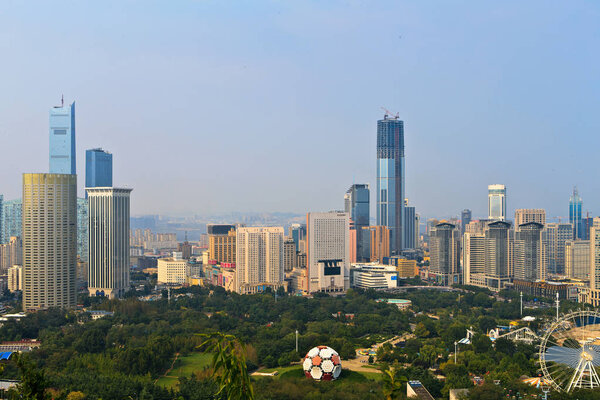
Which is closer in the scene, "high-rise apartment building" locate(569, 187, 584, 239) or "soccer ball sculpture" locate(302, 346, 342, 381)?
"soccer ball sculpture" locate(302, 346, 342, 381)

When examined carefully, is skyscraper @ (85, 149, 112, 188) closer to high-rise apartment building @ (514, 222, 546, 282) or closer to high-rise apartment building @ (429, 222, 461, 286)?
high-rise apartment building @ (429, 222, 461, 286)

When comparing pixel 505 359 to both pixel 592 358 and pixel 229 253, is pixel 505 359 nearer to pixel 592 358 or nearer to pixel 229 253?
pixel 592 358

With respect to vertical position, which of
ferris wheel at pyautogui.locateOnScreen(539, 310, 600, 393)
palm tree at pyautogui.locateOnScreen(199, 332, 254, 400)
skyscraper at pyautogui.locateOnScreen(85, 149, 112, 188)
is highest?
skyscraper at pyautogui.locateOnScreen(85, 149, 112, 188)

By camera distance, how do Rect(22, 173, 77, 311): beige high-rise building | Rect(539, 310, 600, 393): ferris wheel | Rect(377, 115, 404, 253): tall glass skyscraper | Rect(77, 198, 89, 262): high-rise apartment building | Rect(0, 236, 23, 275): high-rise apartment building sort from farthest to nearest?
Rect(377, 115, 404, 253): tall glass skyscraper
Rect(77, 198, 89, 262): high-rise apartment building
Rect(0, 236, 23, 275): high-rise apartment building
Rect(22, 173, 77, 311): beige high-rise building
Rect(539, 310, 600, 393): ferris wheel

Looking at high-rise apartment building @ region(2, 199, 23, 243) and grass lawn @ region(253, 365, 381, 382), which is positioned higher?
high-rise apartment building @ region(2, 199, 23, 243)

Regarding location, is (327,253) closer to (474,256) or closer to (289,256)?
(289,256)

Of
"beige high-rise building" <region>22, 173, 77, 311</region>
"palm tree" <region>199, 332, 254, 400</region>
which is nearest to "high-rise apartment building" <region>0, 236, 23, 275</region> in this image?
"beige high-rise building" <region>22, 173, 77, 311</region>

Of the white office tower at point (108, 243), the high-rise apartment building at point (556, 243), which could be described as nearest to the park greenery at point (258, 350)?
the white office tower at point (108, 243)
